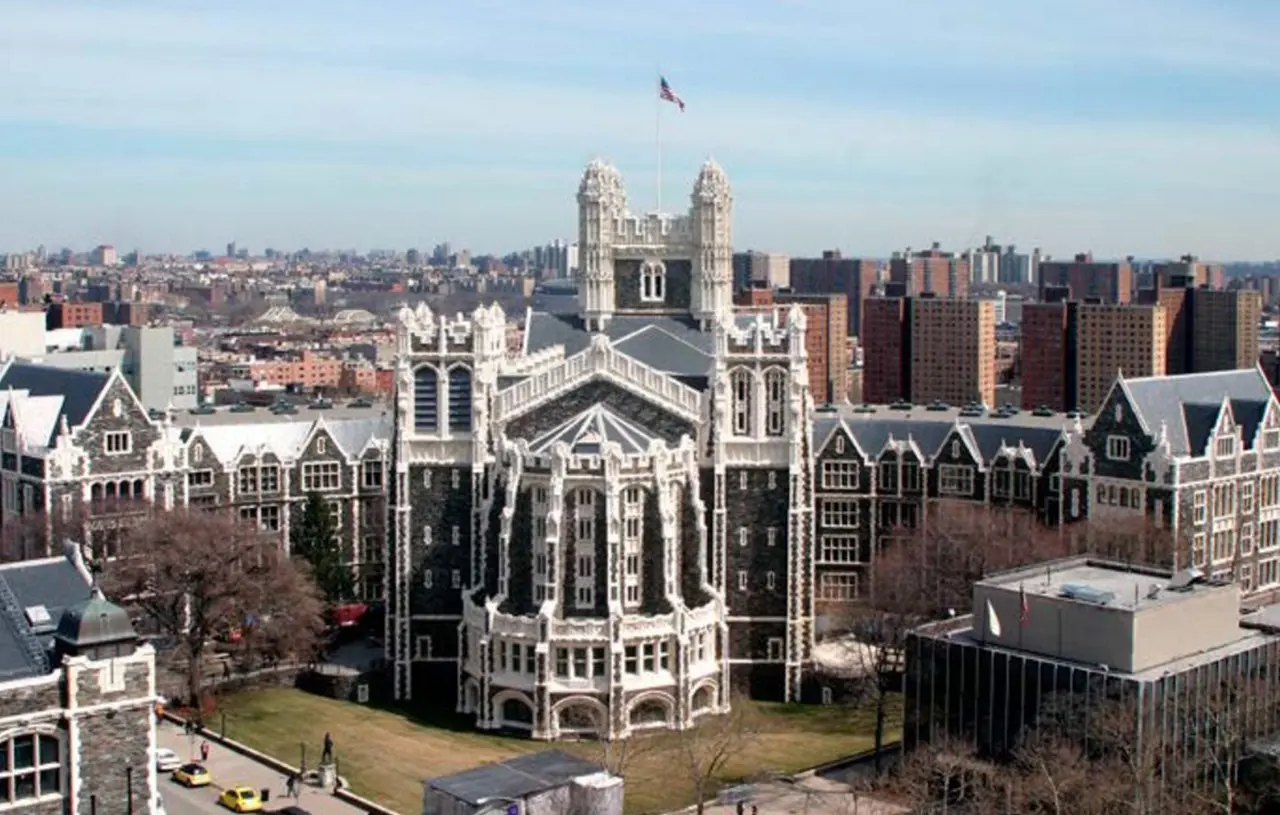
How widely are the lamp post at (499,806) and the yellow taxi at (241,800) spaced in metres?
19.6

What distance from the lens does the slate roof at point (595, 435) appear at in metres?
88.1

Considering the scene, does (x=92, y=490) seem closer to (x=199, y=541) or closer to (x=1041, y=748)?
(x=199, y=541)

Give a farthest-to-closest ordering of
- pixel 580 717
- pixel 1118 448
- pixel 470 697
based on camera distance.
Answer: pixel 1118 448 < pixel 470 697 < pixel 580 717

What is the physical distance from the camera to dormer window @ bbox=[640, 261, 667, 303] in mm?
107125

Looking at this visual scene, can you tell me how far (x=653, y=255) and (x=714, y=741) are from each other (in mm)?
35727

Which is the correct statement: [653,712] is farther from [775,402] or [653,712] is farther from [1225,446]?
[1225,446]

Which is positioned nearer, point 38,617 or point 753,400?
point 38,617

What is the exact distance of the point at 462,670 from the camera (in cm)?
9206

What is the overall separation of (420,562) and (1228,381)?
5007 cm

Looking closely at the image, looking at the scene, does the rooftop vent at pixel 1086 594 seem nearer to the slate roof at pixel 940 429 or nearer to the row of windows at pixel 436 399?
the row of windows at pixel 436 399

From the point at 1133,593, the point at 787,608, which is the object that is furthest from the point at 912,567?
the point at 1133,593

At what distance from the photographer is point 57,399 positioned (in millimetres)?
102438

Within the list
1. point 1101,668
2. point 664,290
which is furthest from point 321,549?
point 1101,668

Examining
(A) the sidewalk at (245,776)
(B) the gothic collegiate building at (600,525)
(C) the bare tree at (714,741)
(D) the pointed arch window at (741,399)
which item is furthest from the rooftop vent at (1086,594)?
(A) the sidewalk at (245,776)
